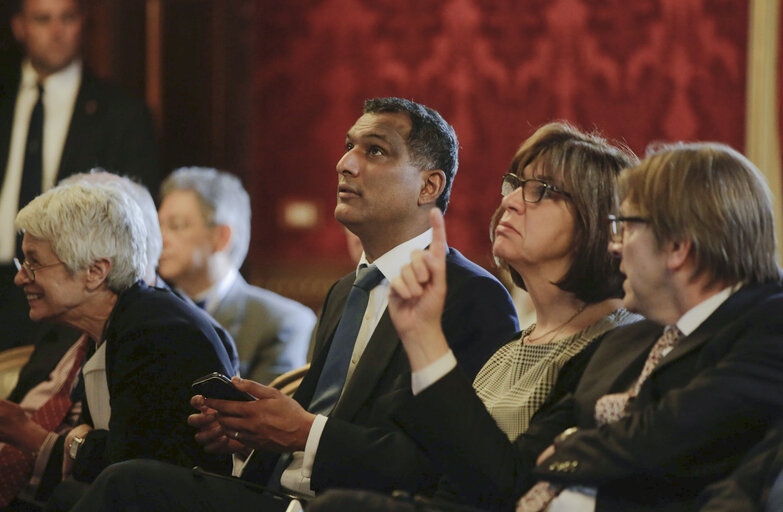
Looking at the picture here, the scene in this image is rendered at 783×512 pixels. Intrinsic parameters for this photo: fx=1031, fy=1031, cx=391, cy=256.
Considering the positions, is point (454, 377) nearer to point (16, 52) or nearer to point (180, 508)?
point (180, 508)

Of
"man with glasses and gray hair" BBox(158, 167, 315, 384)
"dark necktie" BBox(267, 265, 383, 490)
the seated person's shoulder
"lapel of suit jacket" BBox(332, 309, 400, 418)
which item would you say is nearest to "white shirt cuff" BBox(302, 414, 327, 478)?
"lapel of suit jacket" BBox(332, 309, 400, 418)

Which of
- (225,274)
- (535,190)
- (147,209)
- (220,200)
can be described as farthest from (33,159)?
(535,190)

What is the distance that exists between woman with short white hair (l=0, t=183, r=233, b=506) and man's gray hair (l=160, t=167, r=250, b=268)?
4.53ft

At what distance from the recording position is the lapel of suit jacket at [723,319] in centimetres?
166

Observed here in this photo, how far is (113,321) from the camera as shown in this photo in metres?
2.56

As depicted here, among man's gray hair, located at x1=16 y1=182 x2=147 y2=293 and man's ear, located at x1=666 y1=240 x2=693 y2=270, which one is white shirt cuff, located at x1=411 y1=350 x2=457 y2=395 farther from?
man's gray hair, located at x1=16 y1=182 x2=147 y2=293

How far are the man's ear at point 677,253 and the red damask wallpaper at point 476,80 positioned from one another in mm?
Answer: 3740

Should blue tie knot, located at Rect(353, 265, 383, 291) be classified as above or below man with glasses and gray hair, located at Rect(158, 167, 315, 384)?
above

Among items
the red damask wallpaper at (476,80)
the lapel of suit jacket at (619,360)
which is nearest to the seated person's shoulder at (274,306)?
the red damask wallpaper at (476,80)

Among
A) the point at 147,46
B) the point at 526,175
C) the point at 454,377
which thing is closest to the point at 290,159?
the point at 147,46

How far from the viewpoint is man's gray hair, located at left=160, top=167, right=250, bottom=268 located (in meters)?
4.20

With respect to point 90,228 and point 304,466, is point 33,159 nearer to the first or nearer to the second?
point 90,228

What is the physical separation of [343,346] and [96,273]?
716mm

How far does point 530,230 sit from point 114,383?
3.42ft
